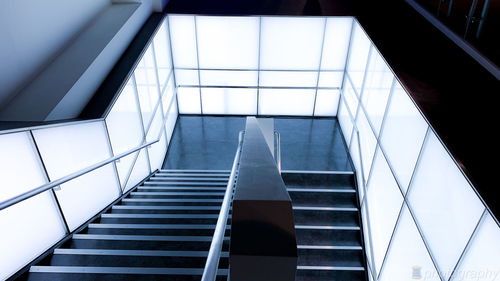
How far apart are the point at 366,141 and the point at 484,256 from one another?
4.91 meters

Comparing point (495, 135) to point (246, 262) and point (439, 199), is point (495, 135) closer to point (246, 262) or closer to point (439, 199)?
point (439, 199)

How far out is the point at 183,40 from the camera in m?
10.0

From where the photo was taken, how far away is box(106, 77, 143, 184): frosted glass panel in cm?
524

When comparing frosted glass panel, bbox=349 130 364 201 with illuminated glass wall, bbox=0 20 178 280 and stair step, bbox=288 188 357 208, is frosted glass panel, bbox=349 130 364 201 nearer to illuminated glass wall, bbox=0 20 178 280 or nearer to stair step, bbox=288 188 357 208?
stair step, bbox=288 188 357 208

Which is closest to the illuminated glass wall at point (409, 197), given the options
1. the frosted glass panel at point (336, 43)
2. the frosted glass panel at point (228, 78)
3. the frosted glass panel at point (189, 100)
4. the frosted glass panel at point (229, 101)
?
the frosted glass panel at point (336, 43)

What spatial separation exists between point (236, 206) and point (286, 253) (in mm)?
228

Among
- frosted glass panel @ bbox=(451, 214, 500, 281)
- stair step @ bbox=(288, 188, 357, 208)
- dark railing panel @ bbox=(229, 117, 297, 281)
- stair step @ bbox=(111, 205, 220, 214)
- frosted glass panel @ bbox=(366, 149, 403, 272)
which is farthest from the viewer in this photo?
stair step @ bbox=(288, 188, 357, 208)

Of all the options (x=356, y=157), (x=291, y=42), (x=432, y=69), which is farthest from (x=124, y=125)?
(x=291, y=42)

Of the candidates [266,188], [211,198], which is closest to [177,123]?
[211,198]

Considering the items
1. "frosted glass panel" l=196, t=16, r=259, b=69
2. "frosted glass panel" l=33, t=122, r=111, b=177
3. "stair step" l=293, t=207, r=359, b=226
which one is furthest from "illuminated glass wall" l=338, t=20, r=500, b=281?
"frosted glass panel" l=33, t=122, r=111, b=177

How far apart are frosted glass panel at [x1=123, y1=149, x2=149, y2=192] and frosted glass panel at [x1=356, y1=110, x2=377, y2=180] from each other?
5.35 metres

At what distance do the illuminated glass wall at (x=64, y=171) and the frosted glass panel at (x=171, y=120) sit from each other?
2.69 meters

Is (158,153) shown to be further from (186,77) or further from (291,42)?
(291,42)

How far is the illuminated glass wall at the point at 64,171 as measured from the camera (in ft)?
9.53
